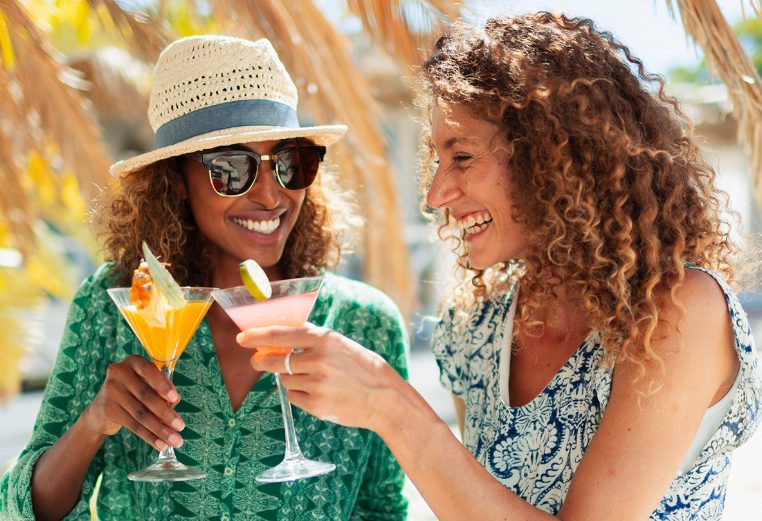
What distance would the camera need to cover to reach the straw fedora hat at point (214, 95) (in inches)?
94.3

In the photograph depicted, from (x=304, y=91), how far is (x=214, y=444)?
79.5 inches

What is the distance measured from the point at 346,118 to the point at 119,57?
3376mm

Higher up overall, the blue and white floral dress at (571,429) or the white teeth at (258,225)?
the white teeth at (258,225)

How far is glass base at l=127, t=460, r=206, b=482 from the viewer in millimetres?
2052

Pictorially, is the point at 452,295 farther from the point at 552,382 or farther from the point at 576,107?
the point at 576,107

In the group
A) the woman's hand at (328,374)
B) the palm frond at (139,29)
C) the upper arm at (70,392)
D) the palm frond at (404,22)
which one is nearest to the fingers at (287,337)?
the woman's hand at (328,374)

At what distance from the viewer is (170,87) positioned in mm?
2441

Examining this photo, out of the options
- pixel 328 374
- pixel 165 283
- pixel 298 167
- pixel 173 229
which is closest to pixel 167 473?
pixel 165 283

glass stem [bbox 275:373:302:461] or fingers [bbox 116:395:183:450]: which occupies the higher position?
fingers [bbox 116:395:183:450]

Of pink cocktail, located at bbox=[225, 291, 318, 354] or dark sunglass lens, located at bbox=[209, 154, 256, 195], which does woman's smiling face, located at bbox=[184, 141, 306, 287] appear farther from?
pink cocktail, located at bbox=[225, 291, 318, 354]

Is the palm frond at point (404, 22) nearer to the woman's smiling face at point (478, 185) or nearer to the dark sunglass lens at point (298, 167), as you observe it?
the dark sunglass lens at point (298, 167)

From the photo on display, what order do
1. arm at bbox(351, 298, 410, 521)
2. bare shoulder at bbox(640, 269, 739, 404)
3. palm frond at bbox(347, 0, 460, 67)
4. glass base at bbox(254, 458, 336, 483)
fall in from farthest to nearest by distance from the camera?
palm frond at bbox(347, 0, 460, 67) → arm at bbox(351, 298, 410, 521) → glass base at bbox(254, 458, 336, 483) → bare shoulder at bbox(640, 269, 739, 404)

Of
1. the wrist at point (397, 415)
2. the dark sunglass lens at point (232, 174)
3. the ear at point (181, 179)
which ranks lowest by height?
the wrist at point (397, 415)

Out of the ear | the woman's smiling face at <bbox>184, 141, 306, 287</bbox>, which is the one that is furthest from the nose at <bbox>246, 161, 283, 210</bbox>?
the ear
